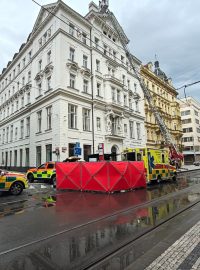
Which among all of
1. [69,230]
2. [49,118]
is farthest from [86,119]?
[69,230]

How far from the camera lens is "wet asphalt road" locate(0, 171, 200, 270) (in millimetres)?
3895

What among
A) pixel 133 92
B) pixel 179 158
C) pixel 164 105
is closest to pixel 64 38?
pixel 133 92

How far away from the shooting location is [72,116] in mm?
24969

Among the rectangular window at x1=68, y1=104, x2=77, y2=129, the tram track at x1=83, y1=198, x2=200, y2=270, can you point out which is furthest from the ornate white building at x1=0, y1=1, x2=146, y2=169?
the tram track at x1=83, y1=198, x2=200, y2=270

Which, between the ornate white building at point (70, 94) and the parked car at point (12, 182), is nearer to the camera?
the parked car at point (12, 182)

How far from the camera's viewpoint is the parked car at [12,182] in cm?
1166

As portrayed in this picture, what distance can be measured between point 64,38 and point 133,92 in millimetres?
16119

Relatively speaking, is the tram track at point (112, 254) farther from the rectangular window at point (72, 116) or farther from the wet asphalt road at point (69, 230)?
the rectangular window at point (72, 116)

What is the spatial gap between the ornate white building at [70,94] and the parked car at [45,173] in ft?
13.6

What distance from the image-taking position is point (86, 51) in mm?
28672

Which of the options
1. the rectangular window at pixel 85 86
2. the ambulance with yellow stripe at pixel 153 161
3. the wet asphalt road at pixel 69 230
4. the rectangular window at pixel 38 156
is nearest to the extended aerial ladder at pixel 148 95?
the rectangular window at pixel 85 86

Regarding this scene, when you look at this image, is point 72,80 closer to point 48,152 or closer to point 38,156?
point 48,152

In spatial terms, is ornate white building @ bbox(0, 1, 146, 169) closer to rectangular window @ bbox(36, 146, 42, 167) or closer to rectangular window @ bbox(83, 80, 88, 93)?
rectangular window @ bbox(83, 80, 88, 93)

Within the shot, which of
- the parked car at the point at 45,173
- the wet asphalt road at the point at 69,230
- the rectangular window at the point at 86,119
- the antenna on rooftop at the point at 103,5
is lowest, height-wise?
the wet asphalt road at the point at 69,230
